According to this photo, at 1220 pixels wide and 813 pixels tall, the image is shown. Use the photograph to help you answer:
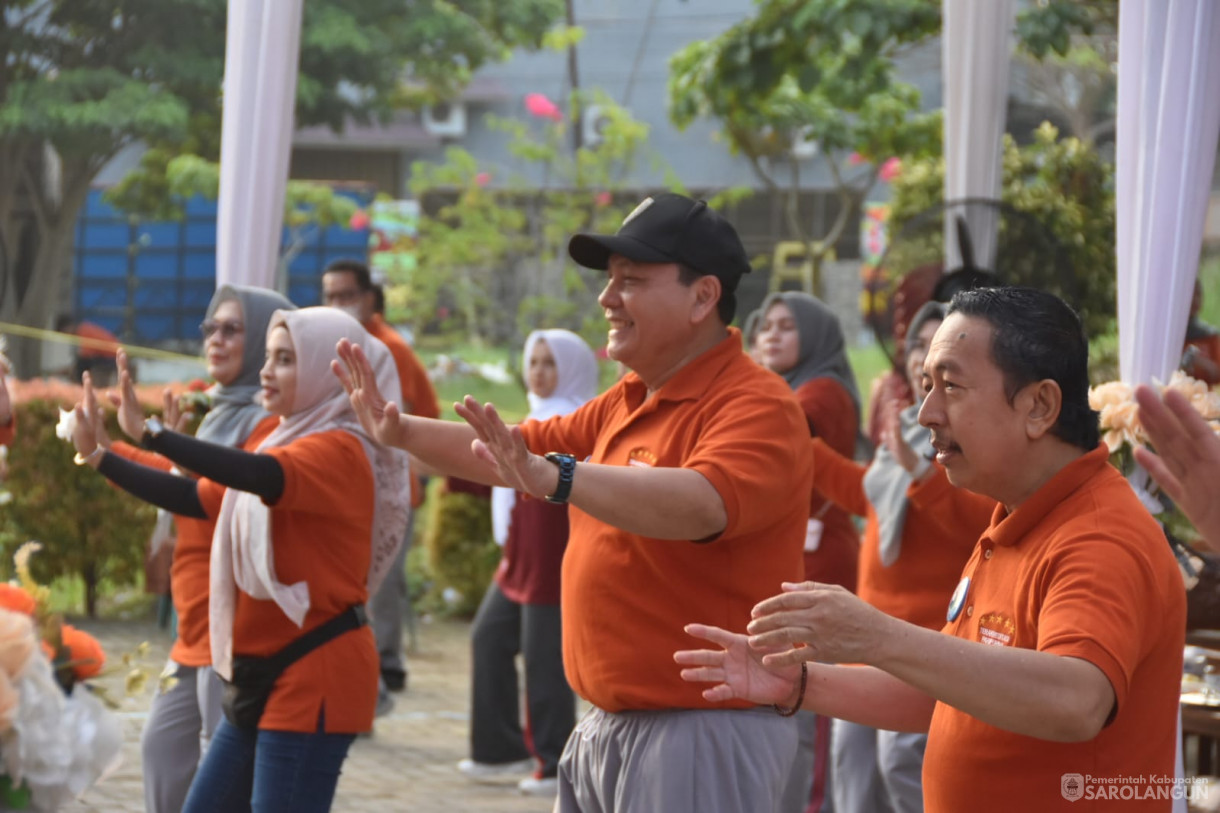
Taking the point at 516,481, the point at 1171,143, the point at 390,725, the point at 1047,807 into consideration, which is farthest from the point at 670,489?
the point at 390,725

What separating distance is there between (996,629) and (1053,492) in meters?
0.24

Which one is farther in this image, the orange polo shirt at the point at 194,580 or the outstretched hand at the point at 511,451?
the orange polo shirt at the point at 194,580

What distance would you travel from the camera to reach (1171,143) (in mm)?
5406

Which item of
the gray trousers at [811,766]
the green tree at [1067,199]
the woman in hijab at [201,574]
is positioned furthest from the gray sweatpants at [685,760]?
the green tree at [1067,199]

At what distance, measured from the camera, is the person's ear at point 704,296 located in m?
3.79

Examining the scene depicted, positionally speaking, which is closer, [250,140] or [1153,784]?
[1153,784]

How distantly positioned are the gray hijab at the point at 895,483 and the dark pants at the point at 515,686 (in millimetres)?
2390

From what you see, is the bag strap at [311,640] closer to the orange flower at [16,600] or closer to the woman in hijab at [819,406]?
the orange flower at [16,600]

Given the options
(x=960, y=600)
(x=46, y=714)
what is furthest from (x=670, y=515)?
(x=46, y=714)

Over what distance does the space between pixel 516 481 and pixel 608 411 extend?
0.88 meters

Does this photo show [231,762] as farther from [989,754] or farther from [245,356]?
[989,754]

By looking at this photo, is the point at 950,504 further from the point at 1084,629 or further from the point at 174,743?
the point at 1084,629

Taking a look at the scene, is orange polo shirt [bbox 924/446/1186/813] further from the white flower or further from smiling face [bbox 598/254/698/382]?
the white flower

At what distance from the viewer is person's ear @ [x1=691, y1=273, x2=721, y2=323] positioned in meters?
3.79
